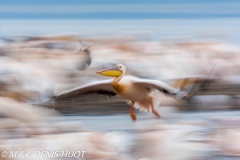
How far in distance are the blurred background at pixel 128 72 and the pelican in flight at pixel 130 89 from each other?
0.07 ft

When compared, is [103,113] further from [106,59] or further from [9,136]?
[9,136]

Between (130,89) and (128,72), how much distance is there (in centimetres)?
7

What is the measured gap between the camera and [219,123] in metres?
1.74

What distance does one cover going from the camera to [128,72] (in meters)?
1.73

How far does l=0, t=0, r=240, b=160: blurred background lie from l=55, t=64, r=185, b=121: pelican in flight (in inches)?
0.9

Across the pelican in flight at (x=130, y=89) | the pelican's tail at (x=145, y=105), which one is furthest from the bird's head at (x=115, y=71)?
the pelican's tail at (x=145, y=105)

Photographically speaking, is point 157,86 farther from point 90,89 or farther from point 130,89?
point 90,89

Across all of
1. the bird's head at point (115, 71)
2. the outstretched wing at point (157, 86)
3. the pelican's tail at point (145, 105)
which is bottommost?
the pelican's tail at point (145, 105)

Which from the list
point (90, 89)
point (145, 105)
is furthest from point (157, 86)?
point (90, 89)

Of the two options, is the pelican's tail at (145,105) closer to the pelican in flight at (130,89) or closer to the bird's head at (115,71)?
the pelican in flight at (130,89)

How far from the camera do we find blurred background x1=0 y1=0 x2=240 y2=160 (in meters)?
1.71

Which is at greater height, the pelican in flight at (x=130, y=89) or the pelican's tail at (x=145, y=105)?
the pelican in flight at (x=130, y=89)

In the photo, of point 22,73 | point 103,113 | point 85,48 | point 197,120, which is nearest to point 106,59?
point 85,48

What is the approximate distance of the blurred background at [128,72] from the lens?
5.61 feet
